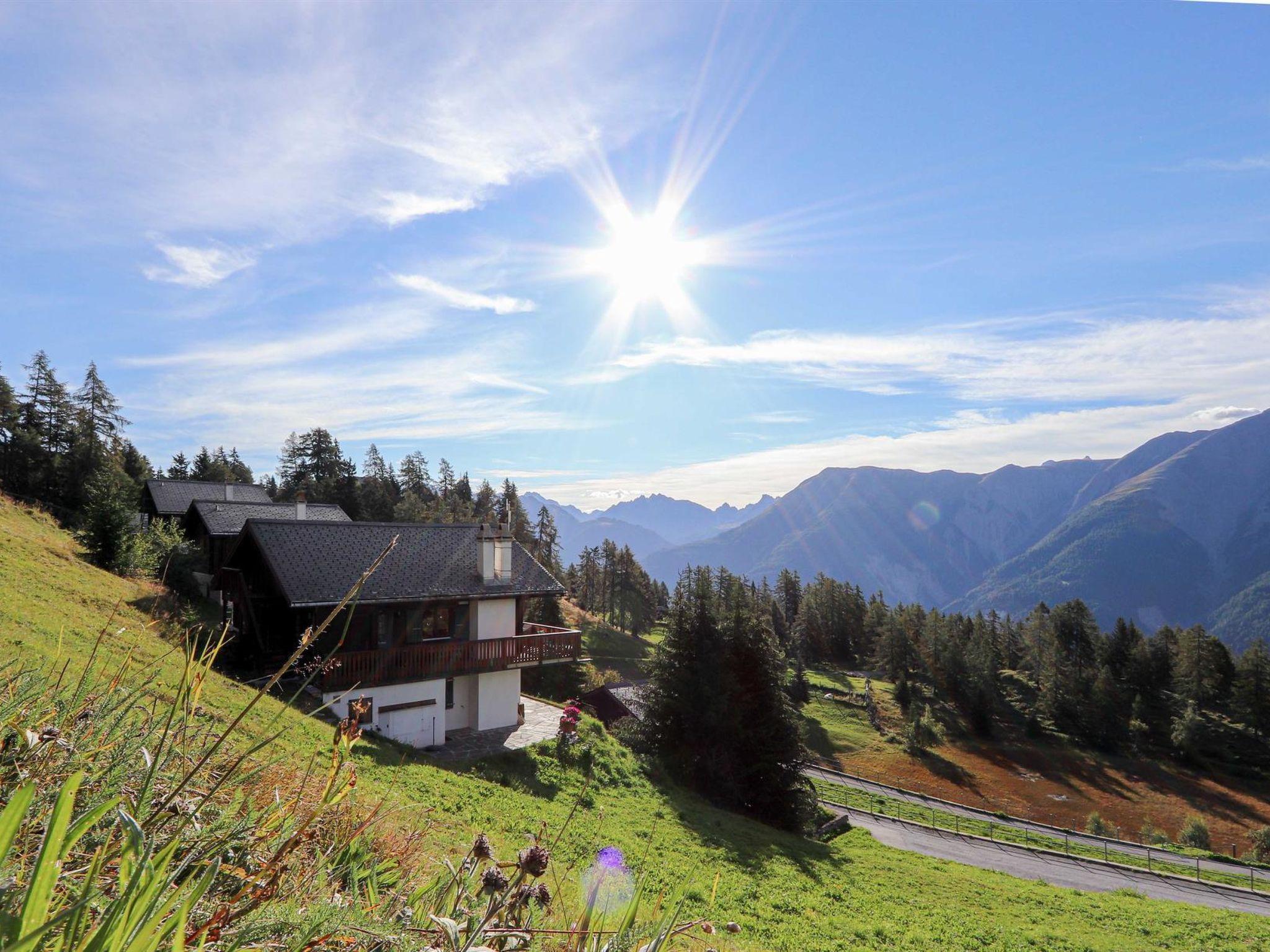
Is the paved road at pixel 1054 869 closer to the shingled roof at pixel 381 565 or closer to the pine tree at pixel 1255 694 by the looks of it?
the shingled roof at pixel 381 565

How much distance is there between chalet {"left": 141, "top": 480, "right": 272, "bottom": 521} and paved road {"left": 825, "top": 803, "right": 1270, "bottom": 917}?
41.3m

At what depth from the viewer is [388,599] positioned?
18922 mm

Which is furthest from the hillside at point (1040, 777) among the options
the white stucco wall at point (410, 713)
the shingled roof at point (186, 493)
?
the shingled roof at point (186, 493)

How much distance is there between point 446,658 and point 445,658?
0.04 m

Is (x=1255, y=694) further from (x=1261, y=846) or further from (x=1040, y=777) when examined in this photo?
(x=1261, y=846)

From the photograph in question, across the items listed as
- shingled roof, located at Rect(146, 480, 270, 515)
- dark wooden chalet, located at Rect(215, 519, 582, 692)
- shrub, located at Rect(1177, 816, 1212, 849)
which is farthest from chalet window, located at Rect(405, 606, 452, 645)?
shrub, located at Rect(1177, 816, 1212, 849)

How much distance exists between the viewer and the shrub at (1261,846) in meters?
38.4

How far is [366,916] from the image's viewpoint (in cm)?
193

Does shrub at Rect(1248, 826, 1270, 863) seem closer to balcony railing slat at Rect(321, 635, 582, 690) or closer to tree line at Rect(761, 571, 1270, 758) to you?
tree line at Rect(761, 571, 1270, 758)

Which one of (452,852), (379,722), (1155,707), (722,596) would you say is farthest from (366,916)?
(1155,707)

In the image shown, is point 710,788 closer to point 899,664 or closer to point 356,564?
point 356,564

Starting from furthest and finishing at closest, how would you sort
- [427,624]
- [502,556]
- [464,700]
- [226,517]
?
[226,517]
[502,556]
[464,700]
[427,624]

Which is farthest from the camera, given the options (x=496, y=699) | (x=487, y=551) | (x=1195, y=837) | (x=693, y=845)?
(x=1195, y=837)

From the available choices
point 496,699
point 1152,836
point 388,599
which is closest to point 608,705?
point 496,699
